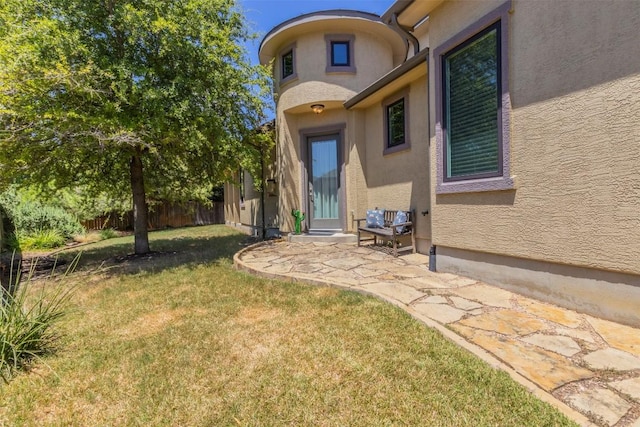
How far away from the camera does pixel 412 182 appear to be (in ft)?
22.8

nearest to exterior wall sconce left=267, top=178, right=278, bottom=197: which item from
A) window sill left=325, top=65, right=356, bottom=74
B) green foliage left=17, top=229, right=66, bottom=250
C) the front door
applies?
the front door

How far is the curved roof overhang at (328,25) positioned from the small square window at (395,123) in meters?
1.97

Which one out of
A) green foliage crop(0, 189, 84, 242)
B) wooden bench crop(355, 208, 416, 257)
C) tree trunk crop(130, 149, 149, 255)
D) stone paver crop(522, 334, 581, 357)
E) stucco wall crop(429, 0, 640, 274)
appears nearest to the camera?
stone paver crop(522, 334, 581, 357)

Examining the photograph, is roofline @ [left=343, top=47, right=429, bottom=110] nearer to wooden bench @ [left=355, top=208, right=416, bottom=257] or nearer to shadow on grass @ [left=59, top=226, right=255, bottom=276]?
wooden bench @ [left=355, top=208, right=416, bottom=257]

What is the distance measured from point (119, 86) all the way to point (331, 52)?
5.44m

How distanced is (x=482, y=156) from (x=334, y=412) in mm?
3931

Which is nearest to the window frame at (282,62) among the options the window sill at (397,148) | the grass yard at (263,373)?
the window sill at (397,148)

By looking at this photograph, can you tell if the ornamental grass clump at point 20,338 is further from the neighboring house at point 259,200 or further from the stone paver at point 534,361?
the neighboring house at point 259,200

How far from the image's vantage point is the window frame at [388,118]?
6965 mm

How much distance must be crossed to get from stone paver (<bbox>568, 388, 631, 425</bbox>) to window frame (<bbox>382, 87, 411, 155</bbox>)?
5.59 m

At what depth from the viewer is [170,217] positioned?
18281mm

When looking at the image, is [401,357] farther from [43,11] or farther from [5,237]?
[5,237]

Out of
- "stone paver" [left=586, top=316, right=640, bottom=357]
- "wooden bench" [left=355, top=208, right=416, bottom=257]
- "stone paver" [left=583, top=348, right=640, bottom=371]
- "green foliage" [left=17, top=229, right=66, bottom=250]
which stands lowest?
"stone paver" [left=583, top=348, right=640, bottom=371]

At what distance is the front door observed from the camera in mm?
9008
